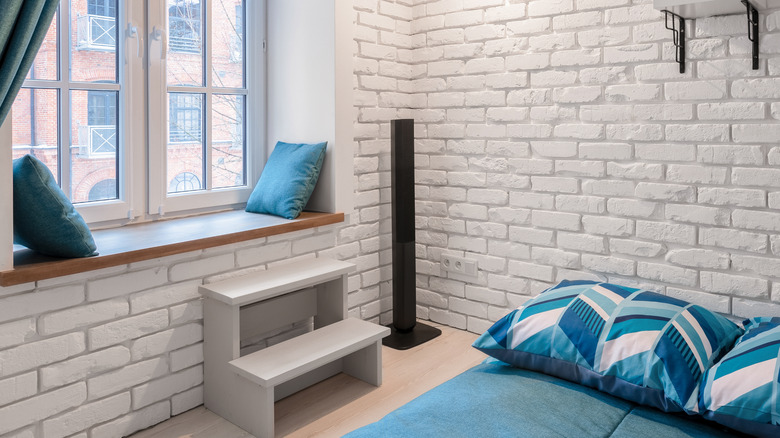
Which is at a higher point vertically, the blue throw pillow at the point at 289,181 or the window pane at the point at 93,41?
the window pane at the point at 93,41

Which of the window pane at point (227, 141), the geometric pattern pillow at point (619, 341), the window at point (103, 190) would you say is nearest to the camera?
the geometric pattern pillow at point (619, 341)

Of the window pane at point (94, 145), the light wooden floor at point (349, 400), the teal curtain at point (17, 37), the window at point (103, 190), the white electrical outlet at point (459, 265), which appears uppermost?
the teal curtain at point (17, 37)

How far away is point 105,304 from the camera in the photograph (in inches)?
82.9

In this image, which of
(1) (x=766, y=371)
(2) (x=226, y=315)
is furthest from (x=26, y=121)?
(1) (x=766, y=371)

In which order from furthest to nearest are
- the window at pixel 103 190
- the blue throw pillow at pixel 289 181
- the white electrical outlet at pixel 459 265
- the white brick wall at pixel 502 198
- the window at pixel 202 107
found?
the white electrical outlet at pixel 459 265, the blue throw pillow at pixel 289 181, the window at pixel 202 107, the window at pixel 103 190, the white brick wall at pixel 502 198

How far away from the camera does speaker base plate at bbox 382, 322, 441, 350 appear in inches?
117

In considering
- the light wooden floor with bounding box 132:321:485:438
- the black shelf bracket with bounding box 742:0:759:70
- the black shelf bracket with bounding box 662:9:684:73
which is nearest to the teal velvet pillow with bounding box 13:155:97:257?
the light wooden floor with bounding box 132:321:485:438

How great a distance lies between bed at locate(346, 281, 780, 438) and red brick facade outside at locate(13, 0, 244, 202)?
1525 mm

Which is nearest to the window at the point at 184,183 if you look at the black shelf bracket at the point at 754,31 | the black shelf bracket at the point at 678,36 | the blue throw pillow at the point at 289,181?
the blue throw pillow at the point at 289,181

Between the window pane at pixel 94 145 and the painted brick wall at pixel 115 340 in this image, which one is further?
the window pane at pixel 94 145

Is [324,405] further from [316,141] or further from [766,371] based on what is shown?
[766,371]

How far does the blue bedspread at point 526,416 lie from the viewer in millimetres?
1632

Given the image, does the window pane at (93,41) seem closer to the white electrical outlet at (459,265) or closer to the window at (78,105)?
the window at (78,105)

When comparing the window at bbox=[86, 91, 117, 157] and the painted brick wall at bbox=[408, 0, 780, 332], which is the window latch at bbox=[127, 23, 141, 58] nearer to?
the window at bbox=[86, 91, 117, 157]
